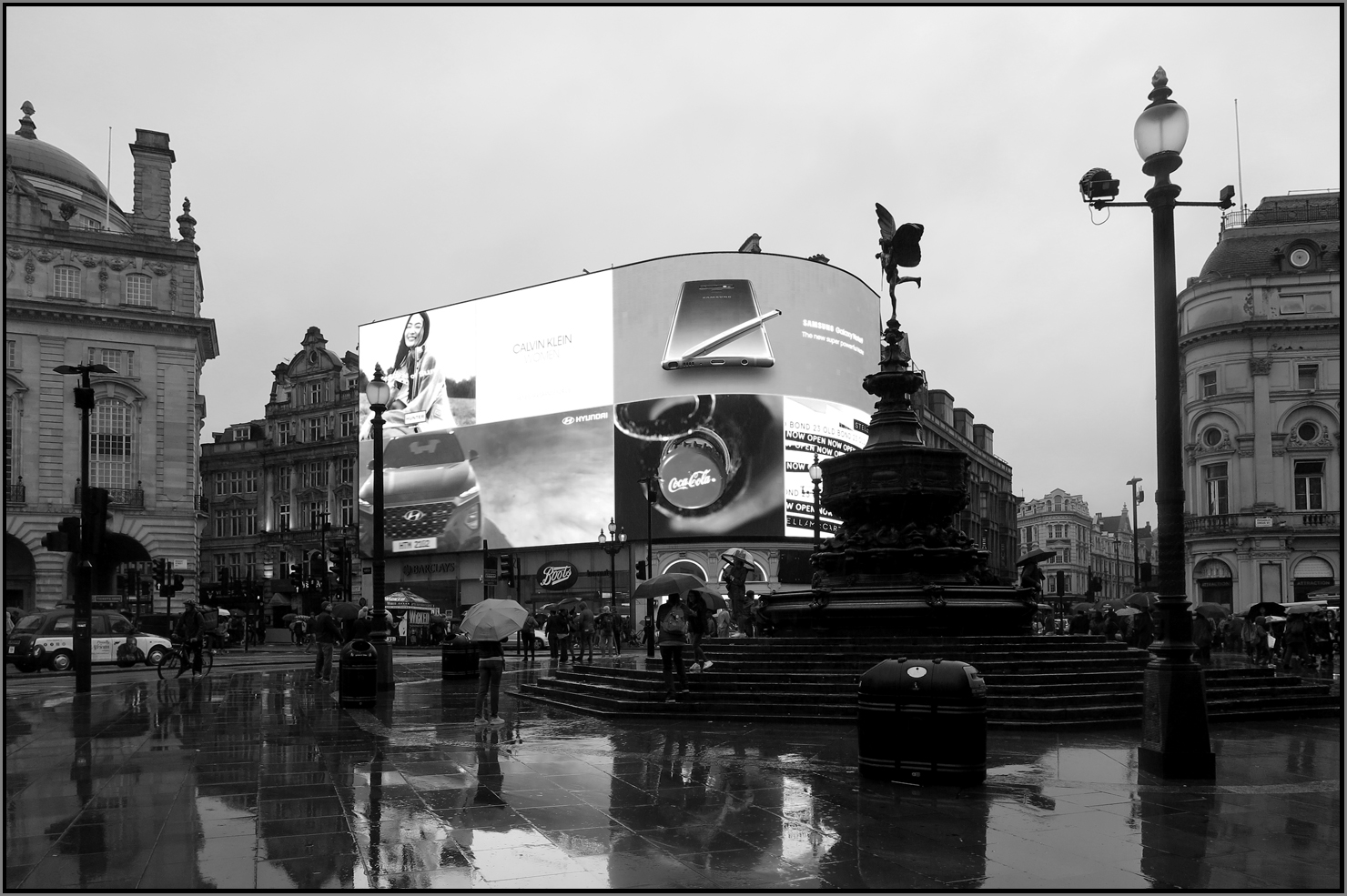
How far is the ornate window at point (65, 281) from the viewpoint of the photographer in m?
56.2

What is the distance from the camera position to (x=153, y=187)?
59.4 m

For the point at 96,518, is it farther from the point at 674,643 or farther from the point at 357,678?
the point at 674,643

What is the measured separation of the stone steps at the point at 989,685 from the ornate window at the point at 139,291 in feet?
163

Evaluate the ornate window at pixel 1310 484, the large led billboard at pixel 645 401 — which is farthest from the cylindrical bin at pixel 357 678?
the ornate window at pixel 1310 484

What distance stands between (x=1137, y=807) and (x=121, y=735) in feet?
39.3

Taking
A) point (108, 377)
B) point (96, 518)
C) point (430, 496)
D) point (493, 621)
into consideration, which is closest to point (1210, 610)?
point (493, 621)

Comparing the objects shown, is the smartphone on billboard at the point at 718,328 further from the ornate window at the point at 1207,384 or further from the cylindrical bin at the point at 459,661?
the cylindrical bin at the point at 459,661

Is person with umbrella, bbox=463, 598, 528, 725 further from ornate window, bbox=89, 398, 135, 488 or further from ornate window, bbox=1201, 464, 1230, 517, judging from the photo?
ornate window, bbox=1201, 464, 1230, 517

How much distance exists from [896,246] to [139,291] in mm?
49841

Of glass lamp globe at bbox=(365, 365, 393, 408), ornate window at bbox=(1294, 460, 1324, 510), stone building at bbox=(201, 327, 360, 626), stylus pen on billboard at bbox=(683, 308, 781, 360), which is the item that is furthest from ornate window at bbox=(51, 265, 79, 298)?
ornate window at bbox=(1294, 460, 1324, 510)

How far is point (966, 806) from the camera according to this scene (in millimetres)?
8578

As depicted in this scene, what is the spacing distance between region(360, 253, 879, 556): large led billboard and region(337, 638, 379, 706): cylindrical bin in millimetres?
42614

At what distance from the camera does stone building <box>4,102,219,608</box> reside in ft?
180

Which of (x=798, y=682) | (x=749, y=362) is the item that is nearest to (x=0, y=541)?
(x=798, y=682)
